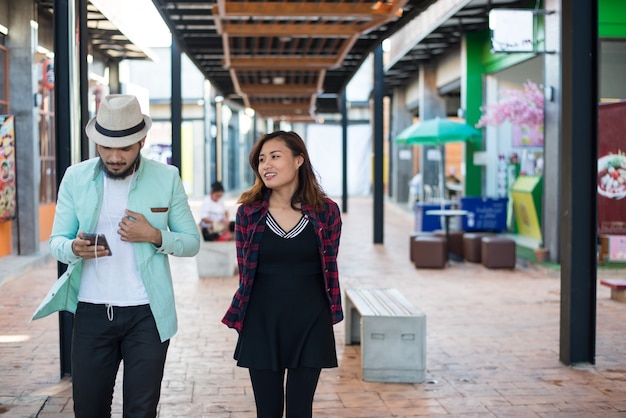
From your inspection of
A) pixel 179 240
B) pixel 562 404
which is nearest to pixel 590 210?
pixel 562 404

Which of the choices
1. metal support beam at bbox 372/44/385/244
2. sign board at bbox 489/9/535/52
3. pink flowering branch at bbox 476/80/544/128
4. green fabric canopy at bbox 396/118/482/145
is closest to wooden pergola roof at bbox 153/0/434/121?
metal support beam at bbox 372/44/385/244

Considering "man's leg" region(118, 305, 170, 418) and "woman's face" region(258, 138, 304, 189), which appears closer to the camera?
"man's leg" region(118, 305, 170, 418)

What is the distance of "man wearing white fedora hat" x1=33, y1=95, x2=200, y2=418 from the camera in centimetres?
332

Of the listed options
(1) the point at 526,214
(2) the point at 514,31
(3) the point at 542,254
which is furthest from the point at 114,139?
(1) the point at 526,214

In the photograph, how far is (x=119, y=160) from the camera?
3359mm

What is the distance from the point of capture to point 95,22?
11.9 metres

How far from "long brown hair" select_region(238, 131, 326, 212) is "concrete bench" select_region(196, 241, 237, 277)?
280 inches

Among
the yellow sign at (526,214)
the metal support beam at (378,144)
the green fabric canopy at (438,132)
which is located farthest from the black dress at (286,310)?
the metal support beam at (378,144)

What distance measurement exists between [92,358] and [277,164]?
103cm

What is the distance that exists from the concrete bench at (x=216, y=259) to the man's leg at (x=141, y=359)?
7232 millimetres

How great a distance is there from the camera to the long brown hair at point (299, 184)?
3.53 metres

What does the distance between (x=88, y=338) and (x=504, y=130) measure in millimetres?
13651

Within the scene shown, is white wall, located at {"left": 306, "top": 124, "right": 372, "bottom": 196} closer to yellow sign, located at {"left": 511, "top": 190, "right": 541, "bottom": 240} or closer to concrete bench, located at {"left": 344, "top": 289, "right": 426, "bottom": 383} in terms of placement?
yellow sign, located at {"left": 511, "top": 190, "right": 541, "bottom": 240}

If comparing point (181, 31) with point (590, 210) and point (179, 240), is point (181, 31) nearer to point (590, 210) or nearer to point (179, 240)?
point (590, 210)
